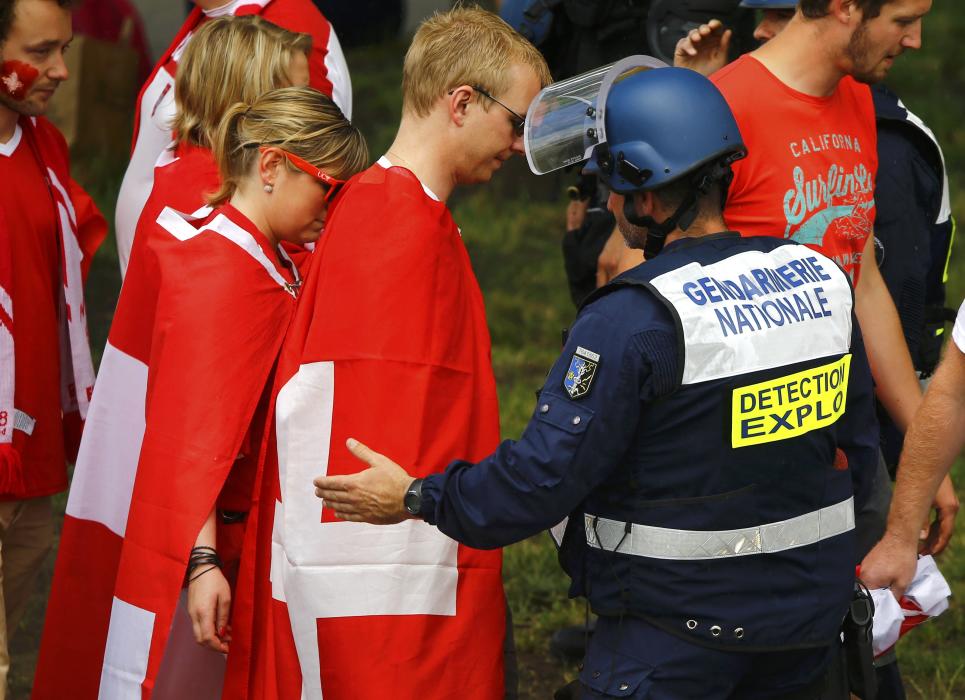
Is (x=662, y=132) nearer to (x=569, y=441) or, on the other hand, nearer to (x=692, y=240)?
(x=692, y=240)

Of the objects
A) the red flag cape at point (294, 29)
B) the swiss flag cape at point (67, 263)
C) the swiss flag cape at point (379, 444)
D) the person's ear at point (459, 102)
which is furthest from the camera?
the red flag cape at point (294, 29)

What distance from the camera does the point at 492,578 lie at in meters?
3.17

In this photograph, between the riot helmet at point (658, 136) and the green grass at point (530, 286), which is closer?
the riot helmet at point (658, 136)

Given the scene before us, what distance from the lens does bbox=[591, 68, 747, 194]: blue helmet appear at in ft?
8.93

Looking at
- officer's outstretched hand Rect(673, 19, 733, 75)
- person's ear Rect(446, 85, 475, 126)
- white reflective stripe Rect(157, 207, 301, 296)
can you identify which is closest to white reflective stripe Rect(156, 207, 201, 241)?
white reflective stripe Rect(157, 207, 301, 296)

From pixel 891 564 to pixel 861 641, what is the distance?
363 millimetres

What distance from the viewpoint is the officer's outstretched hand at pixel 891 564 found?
3289 mm

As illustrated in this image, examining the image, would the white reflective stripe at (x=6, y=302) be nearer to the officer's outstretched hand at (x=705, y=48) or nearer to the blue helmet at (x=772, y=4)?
the officer's outstretched hand at (x=705, y=48)

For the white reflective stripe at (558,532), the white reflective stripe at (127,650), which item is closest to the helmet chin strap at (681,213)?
the white reflective stripe at (558,532)

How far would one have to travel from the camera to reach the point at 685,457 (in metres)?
2.62

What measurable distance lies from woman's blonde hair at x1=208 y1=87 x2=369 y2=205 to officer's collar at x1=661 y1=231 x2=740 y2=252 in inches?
38.8

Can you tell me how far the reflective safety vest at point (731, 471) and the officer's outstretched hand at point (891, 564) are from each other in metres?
0.58

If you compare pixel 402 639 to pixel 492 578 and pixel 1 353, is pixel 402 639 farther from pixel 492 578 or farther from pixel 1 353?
pixel 1 353

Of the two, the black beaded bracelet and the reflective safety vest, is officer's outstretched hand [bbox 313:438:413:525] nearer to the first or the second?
the reflective safety vest
